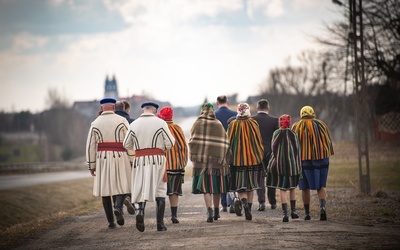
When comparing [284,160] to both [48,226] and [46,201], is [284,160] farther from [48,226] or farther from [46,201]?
[46,201]

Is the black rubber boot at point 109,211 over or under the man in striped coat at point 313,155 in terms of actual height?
under

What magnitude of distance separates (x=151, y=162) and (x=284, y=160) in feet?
8.31

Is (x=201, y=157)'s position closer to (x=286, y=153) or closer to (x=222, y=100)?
(x=286, y=153)

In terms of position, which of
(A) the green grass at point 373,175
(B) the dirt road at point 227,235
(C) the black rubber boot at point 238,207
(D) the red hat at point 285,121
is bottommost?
(A) the green grass at point 373,175

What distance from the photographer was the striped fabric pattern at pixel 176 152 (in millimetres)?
13117

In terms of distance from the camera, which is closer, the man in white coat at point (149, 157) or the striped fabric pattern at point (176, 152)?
the man in white coat at point (149, 157)

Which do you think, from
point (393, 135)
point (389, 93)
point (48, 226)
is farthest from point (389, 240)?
point (393, 135)

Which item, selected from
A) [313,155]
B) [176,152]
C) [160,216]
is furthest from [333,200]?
[160,216]

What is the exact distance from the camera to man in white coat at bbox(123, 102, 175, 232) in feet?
40.1

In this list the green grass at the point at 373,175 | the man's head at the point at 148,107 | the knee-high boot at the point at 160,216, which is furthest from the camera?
the green grass at the point at 373,175

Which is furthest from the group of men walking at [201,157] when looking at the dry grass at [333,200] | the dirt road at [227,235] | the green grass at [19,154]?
the green grass at [19,154]

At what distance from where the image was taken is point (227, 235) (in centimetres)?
1094

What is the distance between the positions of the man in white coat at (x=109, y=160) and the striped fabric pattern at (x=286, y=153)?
2766mm

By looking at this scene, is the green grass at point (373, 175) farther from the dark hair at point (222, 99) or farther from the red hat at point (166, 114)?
the red hat at point (166, 114)
